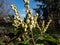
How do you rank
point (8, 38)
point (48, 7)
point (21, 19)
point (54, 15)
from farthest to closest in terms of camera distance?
1. point (48, 7)
2. point (54, 15)
3. point (8, 38)
4. point (21, 19)

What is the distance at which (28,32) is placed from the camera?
7.16 ft

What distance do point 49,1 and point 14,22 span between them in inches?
968

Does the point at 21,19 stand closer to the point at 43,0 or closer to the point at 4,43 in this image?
the point at 4,43

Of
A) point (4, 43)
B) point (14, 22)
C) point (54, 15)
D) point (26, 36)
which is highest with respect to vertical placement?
point (14, 22)

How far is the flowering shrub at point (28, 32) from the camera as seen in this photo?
212cm

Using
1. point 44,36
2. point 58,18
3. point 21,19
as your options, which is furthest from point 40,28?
point 58,18

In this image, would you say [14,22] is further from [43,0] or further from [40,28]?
[43,0]

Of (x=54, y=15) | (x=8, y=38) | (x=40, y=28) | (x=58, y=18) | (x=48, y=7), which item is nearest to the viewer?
(x=40, y=28)

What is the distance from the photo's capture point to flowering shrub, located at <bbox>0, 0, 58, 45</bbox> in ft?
6.95

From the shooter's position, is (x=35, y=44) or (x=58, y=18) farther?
(x=58, y=18)

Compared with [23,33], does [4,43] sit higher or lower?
lower

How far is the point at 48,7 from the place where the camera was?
27.7 metres

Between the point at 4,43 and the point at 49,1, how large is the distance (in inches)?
954

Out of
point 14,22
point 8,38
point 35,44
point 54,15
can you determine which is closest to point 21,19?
point 14,22
